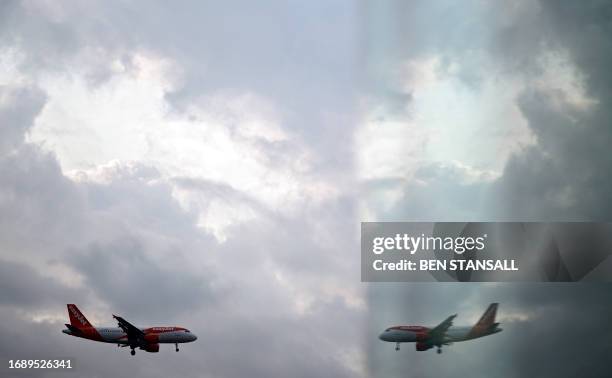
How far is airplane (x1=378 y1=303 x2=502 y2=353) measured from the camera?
165 meters

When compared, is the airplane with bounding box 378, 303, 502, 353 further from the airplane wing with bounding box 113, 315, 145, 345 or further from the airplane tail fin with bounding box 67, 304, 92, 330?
the airplane tail fin with bounding box 67, 304, 92, 330

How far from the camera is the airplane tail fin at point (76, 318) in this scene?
572 feet

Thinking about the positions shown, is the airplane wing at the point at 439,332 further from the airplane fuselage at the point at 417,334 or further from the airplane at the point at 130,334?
the airplane at the point at 130,334

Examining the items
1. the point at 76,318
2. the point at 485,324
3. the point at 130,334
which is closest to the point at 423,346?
the point at 485,324

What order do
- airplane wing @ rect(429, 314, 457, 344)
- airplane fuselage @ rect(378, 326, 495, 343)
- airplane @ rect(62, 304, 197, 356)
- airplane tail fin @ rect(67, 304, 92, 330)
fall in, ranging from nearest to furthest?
airplane wing @ rect(429, 314, 457, 344), airplane fuselage @ rect(378, 326, 495, 343), airplane @ rect(62, 304, 197, 356), airplane tail fin @ rect(67, 304, 92, 330)

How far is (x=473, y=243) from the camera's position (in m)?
141

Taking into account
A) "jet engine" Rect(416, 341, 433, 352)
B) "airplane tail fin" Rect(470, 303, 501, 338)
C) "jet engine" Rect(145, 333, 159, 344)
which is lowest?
"jet engine" Rect(416, 341, 433, 352)

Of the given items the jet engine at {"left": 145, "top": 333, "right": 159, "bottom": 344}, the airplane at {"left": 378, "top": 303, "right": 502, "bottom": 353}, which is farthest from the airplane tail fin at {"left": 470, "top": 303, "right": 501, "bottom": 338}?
the jet engine at {"left": 145, "top": 333, "right": 159, "bottom": 344}

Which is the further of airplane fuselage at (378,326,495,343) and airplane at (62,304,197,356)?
airplane at (62,304,197,356)

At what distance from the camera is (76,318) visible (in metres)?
175

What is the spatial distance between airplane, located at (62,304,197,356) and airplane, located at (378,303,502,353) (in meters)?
56.3

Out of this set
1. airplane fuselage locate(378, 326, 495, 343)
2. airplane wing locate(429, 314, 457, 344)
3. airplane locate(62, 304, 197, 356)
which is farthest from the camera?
airplane locate(62, 304, 197, 356)

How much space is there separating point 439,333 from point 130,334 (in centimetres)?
8482

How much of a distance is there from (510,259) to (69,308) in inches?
4743
